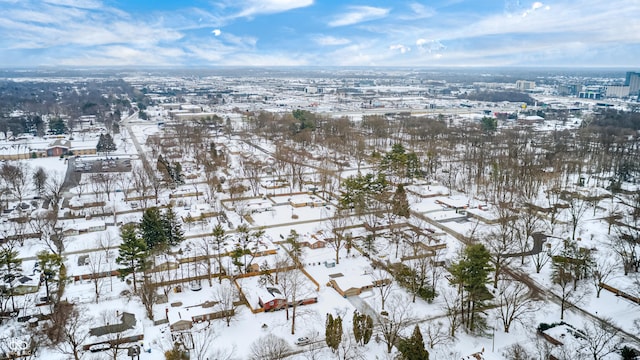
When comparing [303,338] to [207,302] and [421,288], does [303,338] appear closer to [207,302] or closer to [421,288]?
→ [207,302]

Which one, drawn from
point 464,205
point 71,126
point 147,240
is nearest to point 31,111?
point 71,126

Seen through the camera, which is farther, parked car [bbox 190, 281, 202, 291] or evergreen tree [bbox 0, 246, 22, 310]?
parked car [bbox 190, 281, 202, 291]

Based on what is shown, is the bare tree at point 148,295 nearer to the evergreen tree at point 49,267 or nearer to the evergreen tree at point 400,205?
the evergreen tree at point 49,267

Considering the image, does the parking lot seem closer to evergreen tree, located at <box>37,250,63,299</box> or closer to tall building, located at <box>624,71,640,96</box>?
evergreen tree, located at <box>37,250,63,299</box>

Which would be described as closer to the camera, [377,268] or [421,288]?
[421,288]

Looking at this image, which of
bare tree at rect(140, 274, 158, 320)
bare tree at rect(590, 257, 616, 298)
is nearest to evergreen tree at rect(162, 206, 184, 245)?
bare tree at rect(140, 274, 158, 320)

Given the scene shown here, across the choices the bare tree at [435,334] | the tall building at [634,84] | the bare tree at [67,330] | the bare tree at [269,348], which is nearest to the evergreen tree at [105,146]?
the bare tree at [67,330]
